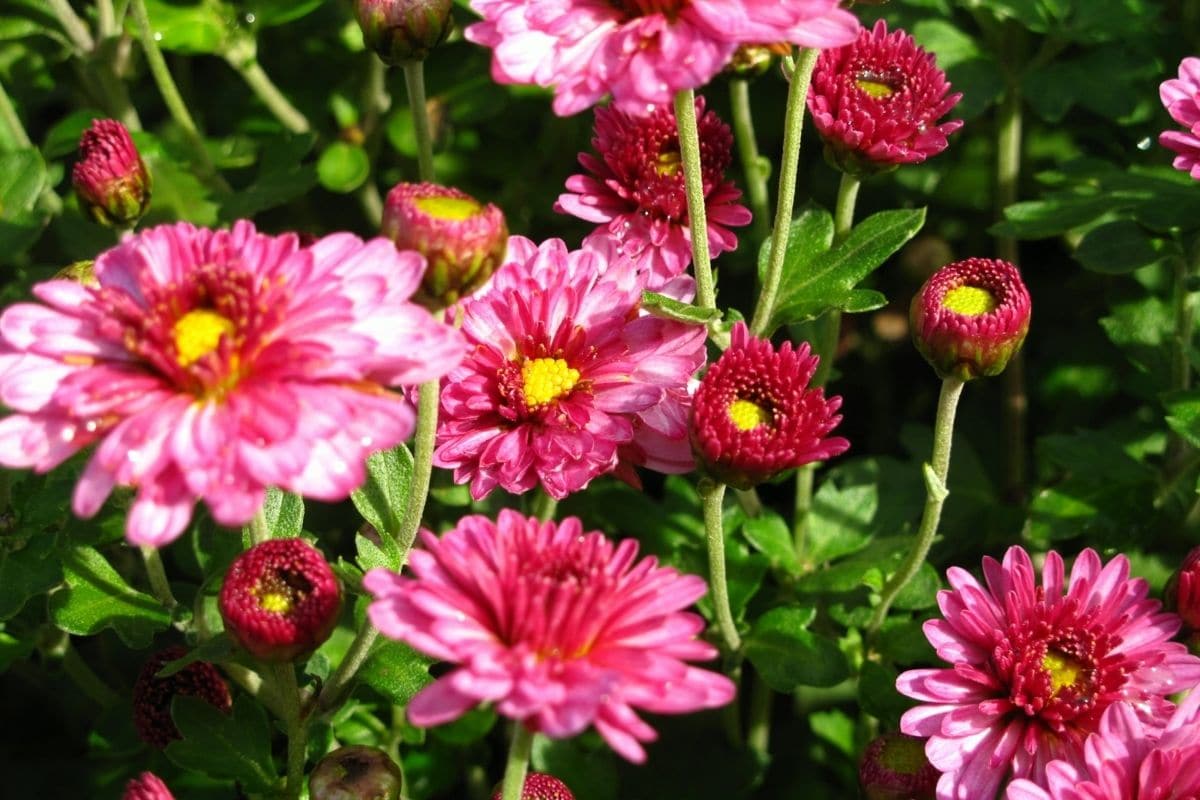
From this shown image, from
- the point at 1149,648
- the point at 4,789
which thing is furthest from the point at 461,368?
the point at 4,789

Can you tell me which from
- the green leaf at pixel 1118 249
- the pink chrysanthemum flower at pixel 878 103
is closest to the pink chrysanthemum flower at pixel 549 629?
the pink chrysanthemum flower at pixel 878 103

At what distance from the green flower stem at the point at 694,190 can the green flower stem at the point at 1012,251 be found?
1.04 metres

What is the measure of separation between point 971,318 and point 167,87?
160cm

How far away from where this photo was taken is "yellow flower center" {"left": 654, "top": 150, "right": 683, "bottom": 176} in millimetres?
2123

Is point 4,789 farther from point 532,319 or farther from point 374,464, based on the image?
point 532,319

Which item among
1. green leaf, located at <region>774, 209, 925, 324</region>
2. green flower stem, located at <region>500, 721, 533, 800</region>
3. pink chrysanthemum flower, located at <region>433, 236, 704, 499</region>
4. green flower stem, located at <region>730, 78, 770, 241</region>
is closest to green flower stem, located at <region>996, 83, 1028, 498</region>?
green flower stem, located at <region>730, 78, 770, 241</region>

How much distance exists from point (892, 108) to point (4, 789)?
1.95 metres

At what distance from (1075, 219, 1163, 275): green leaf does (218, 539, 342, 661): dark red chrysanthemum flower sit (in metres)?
1.46

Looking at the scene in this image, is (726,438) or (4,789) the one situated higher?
(726,438)

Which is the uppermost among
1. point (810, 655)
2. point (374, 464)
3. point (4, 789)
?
point (374, 464)

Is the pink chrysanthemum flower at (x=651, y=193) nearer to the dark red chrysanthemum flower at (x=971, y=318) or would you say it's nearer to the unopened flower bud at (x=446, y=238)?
the dark red chrysanthemum flower at (x=971, y=318)

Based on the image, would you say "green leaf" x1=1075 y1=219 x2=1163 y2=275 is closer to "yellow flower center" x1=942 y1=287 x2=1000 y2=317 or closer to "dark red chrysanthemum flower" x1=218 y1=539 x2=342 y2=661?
"yellow flower center" x1=942 y1=287 x2=1000 y2=317

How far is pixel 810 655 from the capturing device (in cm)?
207

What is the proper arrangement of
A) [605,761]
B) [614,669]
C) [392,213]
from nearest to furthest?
[614,669]
[392,213]
[605,761]
